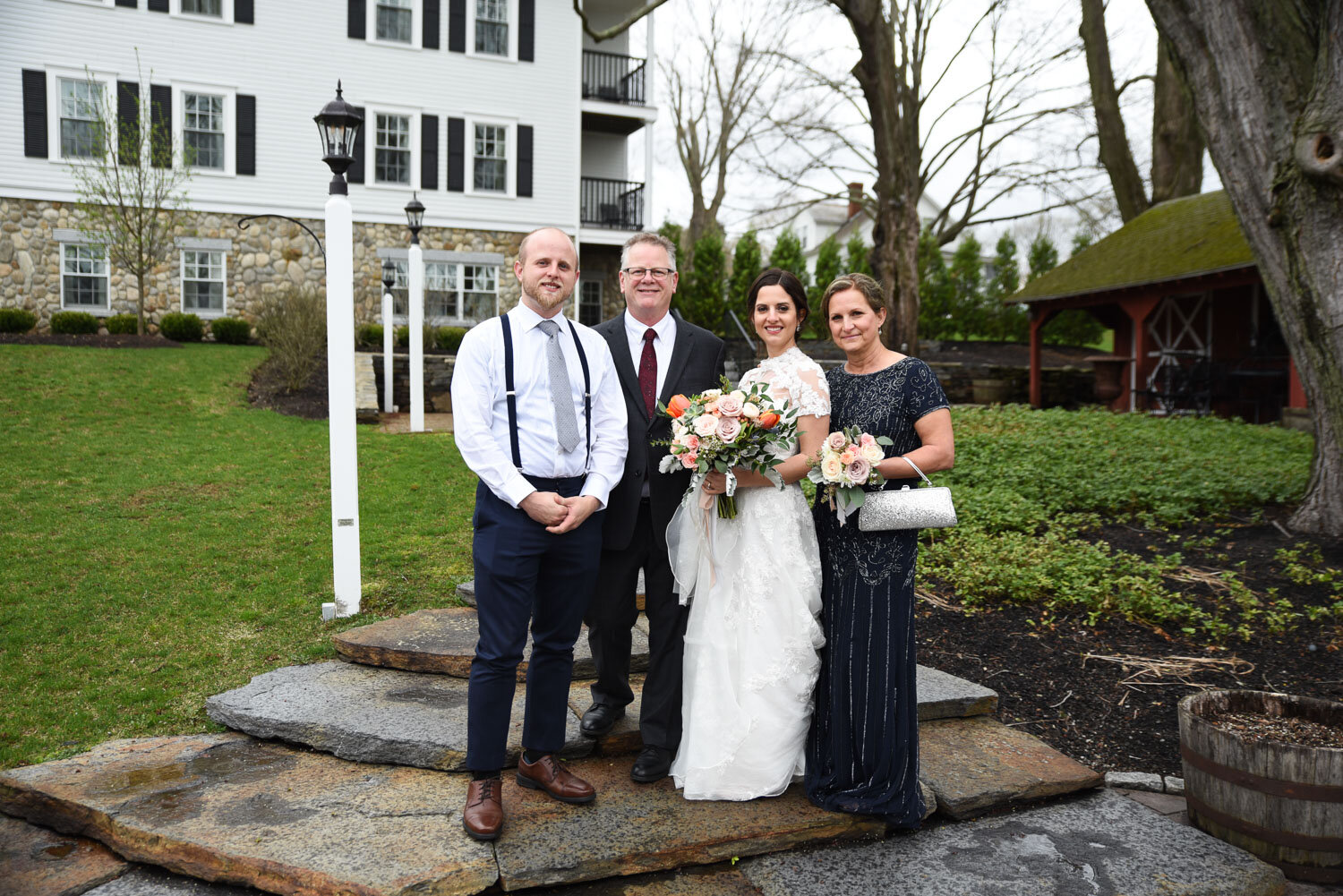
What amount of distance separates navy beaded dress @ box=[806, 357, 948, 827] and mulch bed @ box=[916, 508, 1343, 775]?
1.29 m

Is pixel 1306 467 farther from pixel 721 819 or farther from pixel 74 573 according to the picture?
pixel 74 573

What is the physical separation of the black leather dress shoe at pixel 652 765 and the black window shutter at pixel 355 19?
62.4 feet

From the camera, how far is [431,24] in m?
19.0

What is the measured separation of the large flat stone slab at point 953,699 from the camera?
4152 millimetres

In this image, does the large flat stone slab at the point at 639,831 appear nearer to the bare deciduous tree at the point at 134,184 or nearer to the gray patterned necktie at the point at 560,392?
the gray patterned necktie at the point at 560,392

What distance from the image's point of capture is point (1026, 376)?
17.1 metres

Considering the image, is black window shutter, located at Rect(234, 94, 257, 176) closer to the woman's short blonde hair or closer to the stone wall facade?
the stone wall facade

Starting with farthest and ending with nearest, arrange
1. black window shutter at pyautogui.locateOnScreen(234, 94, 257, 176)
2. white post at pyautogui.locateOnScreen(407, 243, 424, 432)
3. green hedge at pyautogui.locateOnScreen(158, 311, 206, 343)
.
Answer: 1. black window shutter at pyautogui.locateOnScreen(234, 94, 257, 176)
2. green hedge at pyautogui.locateOnScreen(158, 311, 206, 343)
3. white post at pyautogui.locateOnScreen(407, 243, 424, 432)

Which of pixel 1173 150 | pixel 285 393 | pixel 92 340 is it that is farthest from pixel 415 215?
pixel 1173 150

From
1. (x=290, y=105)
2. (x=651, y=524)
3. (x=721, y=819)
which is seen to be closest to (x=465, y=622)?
(x=651, y=524)

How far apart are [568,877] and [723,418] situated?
5.14ft

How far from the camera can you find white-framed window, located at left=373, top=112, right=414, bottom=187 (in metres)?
19.0

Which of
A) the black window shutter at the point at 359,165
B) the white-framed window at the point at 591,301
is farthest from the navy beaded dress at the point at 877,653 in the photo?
the white-framed window at the point at 591,301

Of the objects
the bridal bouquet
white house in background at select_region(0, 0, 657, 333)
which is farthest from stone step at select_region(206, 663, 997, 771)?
white house in background at select_region(0, 0, 657, 333)
